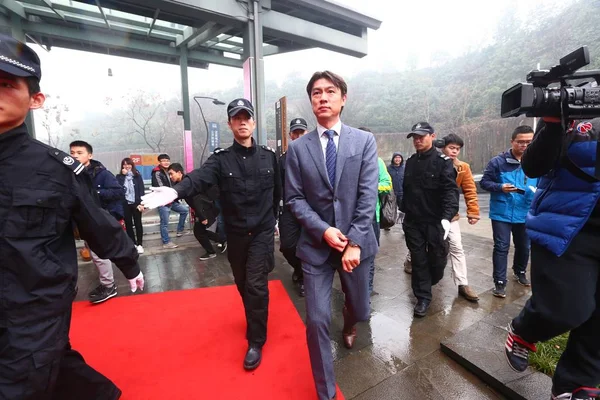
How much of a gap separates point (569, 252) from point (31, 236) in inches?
99.6

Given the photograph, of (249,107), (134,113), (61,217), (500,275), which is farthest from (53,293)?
(134,113)

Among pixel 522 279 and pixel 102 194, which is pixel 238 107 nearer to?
pixel 102 194

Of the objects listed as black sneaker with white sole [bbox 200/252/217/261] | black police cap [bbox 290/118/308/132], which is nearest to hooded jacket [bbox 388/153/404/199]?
black police cap [bbox 290/118/308/132]

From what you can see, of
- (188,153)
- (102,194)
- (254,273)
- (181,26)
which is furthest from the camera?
(181,26)

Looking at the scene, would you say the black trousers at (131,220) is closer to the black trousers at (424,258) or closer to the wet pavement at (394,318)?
the wet pavement at (394,318)

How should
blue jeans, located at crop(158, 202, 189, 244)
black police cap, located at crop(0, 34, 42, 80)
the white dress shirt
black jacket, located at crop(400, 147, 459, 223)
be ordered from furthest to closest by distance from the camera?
1. blue jeans, located at crop(158, 202, 189, 244)
2. black jacket, located at crop(400, 147, 459, 223)
3. the white dress shirt
4. black police cap, located at crop(0, 34, 42, 80)

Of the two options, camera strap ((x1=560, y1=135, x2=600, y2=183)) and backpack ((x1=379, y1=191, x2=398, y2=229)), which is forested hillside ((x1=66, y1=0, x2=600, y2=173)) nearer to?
backpack ((x1=379, y1=191, x2=398, y2=229))

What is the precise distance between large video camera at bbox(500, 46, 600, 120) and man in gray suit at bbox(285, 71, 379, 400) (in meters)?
0.83

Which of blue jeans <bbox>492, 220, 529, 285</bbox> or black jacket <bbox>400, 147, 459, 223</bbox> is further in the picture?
blue jeans <bbox>492, 220, 529, 285</bbox>

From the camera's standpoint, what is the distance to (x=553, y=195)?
1557 millimetres

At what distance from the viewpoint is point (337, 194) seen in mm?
1886

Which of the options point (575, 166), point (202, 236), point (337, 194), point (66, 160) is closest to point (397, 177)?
point (202, 236)

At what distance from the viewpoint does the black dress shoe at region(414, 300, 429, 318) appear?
9.66ft

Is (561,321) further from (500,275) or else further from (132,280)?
(132,280)
